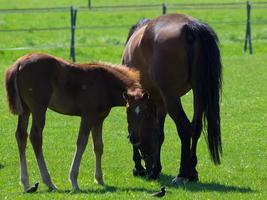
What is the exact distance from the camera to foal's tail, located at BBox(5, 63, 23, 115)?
855 cm

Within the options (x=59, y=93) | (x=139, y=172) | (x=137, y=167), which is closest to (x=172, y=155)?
(x=137, y=167)

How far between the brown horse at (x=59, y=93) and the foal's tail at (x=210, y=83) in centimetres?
86

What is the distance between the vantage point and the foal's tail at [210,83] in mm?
9211

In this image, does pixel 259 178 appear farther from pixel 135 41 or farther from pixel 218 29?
pixel 218 29

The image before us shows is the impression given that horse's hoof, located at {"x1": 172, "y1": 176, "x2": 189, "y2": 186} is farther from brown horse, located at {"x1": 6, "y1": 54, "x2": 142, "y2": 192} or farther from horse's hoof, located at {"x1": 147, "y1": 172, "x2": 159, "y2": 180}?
brown horse, located at {"x1": 6, "y1": 54, "x2": 142, "y2": 192}

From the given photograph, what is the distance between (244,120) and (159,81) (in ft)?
16.7

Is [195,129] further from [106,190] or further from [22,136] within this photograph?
[22,136]

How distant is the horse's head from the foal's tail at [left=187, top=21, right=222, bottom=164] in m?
0.70

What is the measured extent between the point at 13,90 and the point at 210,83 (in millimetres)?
2344

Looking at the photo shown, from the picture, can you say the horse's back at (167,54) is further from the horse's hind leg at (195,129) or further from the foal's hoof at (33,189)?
the foal's hoof at (33,189)

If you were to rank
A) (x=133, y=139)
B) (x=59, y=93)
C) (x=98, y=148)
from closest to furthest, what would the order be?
(x=133, y=139) < (x=59, y=93) < (x=98, y=148)

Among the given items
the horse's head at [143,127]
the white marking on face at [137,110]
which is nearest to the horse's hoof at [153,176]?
the horse's head at [143,127]

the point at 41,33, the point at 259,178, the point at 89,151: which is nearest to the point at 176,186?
the point at 259,178

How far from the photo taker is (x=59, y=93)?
8.68 m
